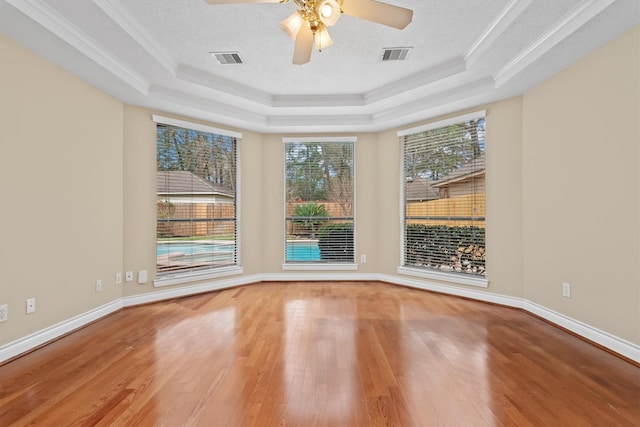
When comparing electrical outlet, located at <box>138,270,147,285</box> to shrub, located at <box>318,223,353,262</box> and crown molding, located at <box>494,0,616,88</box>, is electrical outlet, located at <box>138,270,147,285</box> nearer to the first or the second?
shrub, located at <box>318,223,353,262</box>

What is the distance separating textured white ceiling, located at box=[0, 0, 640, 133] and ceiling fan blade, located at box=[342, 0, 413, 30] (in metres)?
0.76

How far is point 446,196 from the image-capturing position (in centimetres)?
478

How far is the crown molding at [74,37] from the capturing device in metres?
2.35

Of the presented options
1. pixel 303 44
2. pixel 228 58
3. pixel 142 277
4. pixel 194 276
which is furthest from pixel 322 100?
pixel 142 277

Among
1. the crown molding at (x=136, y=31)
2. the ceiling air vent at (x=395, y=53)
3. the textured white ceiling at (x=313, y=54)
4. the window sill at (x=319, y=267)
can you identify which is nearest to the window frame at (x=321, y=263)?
the window sill at (x=319, y=267)

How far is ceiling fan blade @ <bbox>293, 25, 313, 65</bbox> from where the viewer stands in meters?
2.41

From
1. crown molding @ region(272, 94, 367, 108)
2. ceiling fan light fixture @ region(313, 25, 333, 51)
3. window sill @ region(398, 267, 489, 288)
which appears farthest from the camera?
crown molding @ region(272, 94, 367, 108)

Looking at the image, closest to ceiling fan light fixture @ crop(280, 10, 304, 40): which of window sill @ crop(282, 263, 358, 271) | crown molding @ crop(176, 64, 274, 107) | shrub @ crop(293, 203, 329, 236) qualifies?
crown molding @ crop(176, 64, 274, 107)

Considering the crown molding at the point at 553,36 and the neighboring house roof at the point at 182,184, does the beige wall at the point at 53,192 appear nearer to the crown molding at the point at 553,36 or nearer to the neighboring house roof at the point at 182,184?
the neighboring house roof at the point at 182,184

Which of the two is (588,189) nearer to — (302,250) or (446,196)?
(446,196)

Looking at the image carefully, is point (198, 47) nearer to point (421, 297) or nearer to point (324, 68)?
point (324, 68)

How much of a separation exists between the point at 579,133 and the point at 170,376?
413 cm

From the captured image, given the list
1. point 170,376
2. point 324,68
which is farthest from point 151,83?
point 170,376

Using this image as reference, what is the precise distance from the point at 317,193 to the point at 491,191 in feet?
8.74
